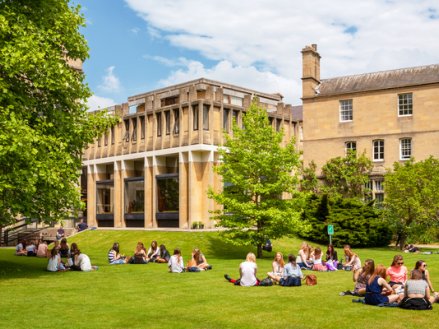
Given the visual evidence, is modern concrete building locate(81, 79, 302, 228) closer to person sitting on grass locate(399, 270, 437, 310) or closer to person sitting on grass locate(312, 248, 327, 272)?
person sitting on grass locate(312, 248, 327, 272)

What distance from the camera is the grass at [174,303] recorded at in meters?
12.9

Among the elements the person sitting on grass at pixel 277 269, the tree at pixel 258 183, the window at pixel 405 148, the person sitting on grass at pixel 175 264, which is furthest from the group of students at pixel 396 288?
the window at pixel 405 148

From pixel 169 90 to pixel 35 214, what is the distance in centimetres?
3309

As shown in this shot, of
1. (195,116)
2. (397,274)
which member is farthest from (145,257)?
(195,116)

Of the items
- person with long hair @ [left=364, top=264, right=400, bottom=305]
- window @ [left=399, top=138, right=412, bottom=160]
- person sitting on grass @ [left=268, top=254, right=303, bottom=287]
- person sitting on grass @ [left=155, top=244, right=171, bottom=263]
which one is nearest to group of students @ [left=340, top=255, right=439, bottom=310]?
person with long hair @ [left=364, top=264, right=400, bottom=305]

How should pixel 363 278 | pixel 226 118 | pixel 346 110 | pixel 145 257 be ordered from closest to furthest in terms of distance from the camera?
pixel 363 278, pixel 145 257, pixel 226 118, pixel 346 110

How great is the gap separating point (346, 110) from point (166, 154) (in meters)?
17.8

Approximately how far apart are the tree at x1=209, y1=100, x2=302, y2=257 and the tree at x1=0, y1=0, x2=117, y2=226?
31.7ft

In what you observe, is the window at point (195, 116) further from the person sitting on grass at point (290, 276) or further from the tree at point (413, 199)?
the person sitting on grass at point (290, 276)

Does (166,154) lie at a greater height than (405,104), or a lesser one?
lesser

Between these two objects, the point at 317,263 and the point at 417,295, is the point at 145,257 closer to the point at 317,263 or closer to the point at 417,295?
the point at 317,263

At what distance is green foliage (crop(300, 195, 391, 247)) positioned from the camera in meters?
43.0

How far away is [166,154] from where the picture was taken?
51500mm

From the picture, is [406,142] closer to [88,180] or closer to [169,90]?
[169,90]
